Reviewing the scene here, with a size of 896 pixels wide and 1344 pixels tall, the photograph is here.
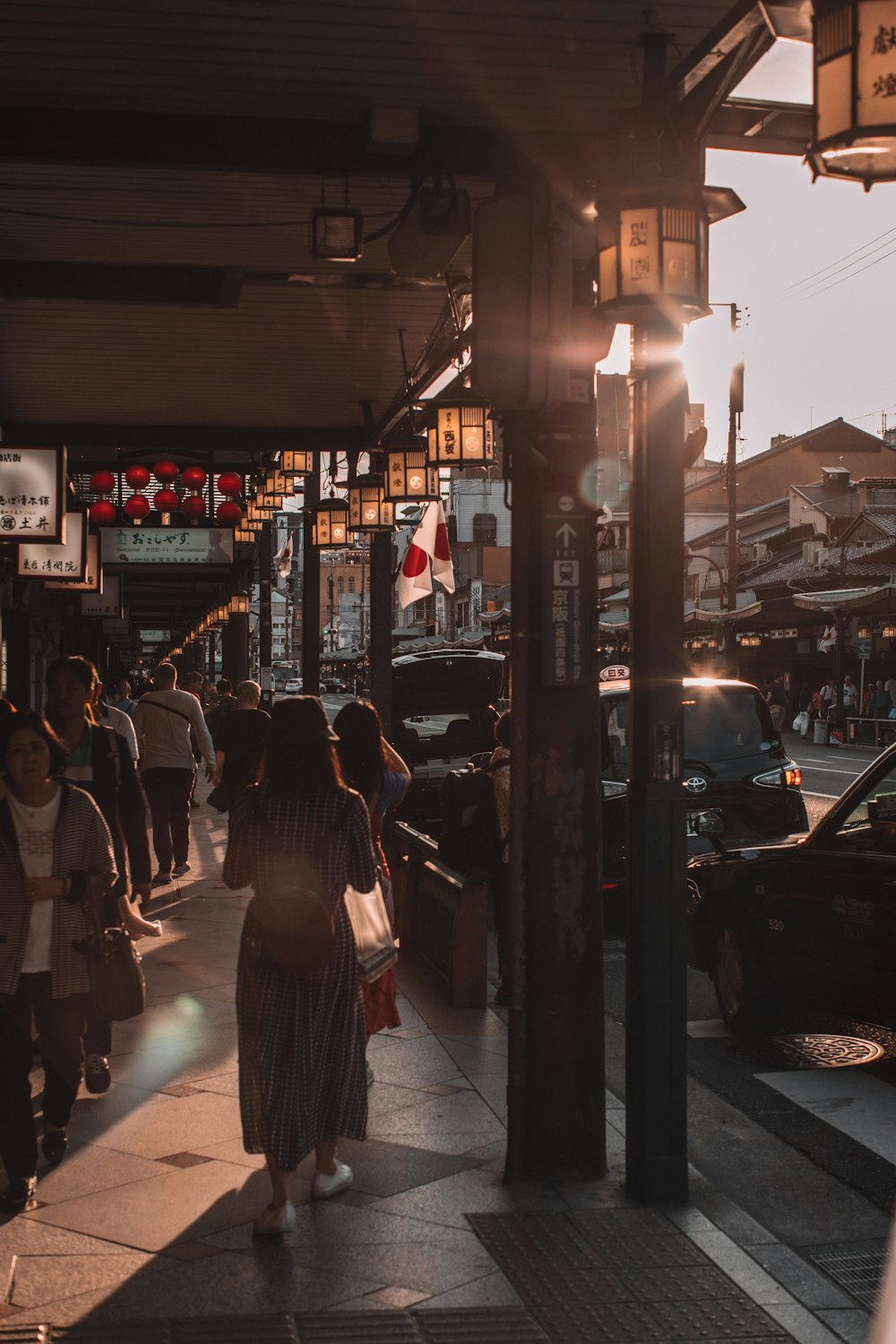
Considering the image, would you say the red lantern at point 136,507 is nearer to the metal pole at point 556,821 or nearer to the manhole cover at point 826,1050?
the manhole cover at point 826,1050

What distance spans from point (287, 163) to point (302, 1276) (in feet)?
16.9

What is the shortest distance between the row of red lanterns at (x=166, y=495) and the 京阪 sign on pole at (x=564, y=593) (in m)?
13.7

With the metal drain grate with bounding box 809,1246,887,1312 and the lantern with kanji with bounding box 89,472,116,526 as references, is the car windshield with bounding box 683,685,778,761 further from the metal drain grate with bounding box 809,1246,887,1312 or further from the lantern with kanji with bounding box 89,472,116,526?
the lantern with kanji with bounding box 89,472,116,526

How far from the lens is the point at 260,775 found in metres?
5.47

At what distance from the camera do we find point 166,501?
2008 cm

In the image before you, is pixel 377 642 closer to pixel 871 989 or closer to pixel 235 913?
pixel 235 913

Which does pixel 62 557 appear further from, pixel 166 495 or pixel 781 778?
pixel 781 778

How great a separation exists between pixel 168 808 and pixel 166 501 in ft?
22.6

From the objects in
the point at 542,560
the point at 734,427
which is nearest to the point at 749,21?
the point at 542,560

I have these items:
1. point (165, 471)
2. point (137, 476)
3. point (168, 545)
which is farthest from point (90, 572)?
point (168, 545)

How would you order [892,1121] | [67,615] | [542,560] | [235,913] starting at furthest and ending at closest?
[67,615] < [235,913] < [892,1121] < [542,560]

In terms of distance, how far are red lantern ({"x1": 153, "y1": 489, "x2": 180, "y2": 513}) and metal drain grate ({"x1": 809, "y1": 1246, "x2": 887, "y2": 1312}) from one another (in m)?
16.3

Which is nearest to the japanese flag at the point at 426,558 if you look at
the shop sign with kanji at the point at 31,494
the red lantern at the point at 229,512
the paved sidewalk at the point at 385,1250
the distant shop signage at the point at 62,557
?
the red lantern at the point at 229,512

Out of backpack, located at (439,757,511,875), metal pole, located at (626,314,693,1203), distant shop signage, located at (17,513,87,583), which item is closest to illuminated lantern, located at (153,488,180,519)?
distant shop signage, located at (17,513,87,583)
